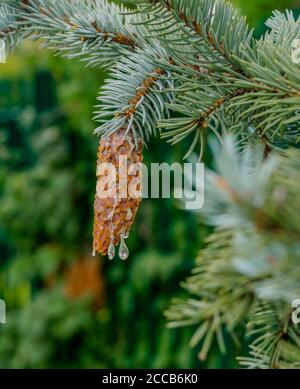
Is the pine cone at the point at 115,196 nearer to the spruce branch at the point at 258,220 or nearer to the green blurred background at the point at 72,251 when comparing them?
the spruce branch at the point at 258,220

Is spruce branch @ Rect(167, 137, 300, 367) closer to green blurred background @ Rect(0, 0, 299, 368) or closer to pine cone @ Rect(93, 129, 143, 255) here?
pine cone @ Rect(93, 129, 143, 255)

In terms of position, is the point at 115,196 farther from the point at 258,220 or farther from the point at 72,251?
the point at 72,251

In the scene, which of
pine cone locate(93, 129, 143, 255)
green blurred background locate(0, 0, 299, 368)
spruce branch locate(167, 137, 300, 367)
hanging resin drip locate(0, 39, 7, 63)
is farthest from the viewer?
green blurred background locate(0, 0, 299, 368)

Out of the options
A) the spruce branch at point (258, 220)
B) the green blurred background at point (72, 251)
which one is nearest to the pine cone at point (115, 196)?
the spruce branch at point (258, 220)

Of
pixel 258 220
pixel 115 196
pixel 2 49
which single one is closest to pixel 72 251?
pixel 2 49

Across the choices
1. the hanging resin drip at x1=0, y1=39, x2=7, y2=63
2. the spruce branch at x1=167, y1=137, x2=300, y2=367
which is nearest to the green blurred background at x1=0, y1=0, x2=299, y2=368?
the hanging resin drip at x1=0, y1=39, x2=7, y2=63
